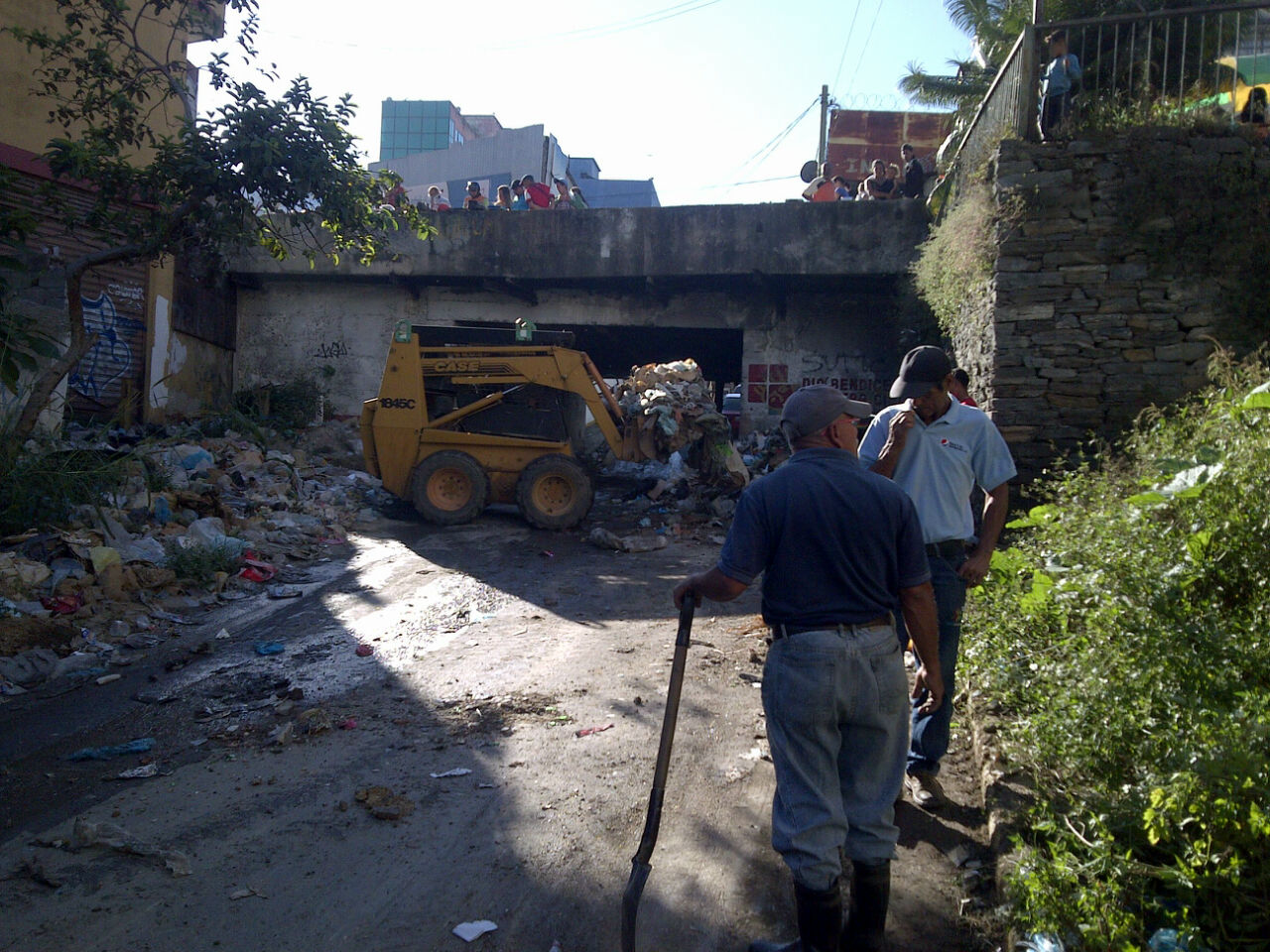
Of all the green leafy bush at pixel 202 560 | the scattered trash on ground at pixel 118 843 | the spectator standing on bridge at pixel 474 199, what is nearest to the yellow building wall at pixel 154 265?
the green leafy bush at pixel 202 560

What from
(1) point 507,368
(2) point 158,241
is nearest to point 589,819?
(2) point 158,241

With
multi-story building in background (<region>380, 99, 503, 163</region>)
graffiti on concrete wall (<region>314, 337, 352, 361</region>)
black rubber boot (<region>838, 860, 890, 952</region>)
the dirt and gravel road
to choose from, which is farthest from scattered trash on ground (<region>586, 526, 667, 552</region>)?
multi-story building in background (<region>380, 99, 503, 163</region>)

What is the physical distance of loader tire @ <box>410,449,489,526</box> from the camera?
10914 millimetres

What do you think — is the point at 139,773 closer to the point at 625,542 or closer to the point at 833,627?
the point at 833,627

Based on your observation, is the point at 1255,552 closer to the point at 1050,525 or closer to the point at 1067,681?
the point at 1067,681

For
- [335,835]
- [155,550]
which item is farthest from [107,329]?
[335,835]

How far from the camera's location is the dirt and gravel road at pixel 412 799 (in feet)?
9.65

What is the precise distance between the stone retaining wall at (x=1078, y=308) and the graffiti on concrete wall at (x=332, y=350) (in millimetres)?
11958

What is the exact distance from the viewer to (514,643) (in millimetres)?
6273

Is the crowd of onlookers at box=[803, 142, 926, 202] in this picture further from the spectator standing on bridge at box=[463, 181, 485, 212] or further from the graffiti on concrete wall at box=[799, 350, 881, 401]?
the spectator standing on bridge at box=[463, 181, 485, 212]

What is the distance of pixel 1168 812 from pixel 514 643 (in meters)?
4.41

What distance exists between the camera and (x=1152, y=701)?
2.94 meters

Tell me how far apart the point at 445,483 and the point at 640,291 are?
246 inches

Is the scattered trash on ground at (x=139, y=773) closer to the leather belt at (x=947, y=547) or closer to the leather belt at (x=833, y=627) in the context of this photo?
the leather belt at (x=833, y=627)
